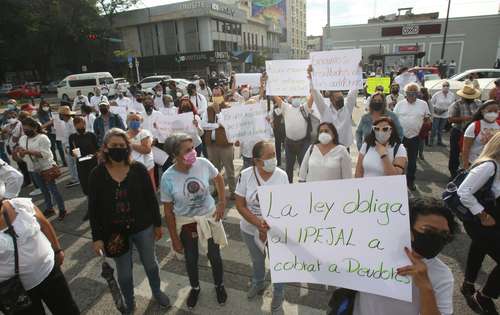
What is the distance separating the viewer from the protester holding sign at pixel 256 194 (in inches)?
112

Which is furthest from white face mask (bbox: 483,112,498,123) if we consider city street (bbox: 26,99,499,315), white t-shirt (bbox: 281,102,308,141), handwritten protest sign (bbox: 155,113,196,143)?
handwritten protest sign (bbox: 155,113,196,143)

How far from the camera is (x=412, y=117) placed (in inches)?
220

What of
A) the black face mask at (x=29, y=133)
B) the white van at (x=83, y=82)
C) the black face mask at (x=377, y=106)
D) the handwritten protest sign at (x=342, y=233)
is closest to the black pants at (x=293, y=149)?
the black face mask at (x=377, y=106)

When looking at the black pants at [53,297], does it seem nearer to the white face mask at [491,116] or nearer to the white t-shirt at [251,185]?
the white t-shirt at [251,185]

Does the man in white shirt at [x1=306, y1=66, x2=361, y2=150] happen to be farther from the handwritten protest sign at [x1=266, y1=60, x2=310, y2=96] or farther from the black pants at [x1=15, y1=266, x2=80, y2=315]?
the black pants at [x1=15, y1=266, x2=80, y2=315]

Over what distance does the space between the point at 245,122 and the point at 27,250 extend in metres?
3.64

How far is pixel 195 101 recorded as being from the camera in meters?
7.62

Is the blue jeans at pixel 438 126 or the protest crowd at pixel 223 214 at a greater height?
the protest crowd at pixel 223 214

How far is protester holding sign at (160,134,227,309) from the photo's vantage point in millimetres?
3035

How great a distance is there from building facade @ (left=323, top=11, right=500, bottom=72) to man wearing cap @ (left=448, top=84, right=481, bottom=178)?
98.7 feet

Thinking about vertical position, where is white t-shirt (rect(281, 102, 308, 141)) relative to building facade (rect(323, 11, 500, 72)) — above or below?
below

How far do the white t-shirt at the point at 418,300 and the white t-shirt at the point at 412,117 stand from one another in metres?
4.42

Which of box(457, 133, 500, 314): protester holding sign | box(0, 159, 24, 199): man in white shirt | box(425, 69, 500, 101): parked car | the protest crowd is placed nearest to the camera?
the protest crowd

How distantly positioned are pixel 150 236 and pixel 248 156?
277cm
